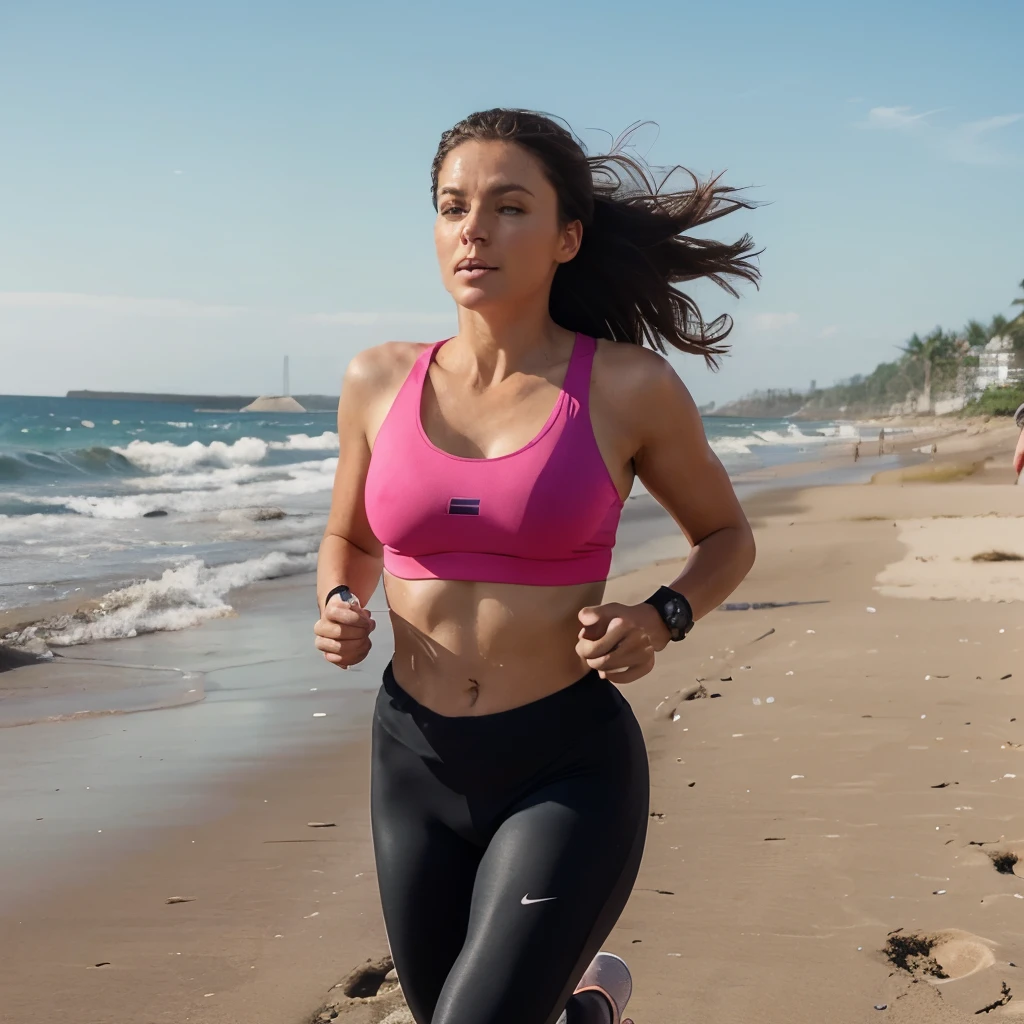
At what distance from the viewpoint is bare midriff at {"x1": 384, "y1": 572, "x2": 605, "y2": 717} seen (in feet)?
7.56

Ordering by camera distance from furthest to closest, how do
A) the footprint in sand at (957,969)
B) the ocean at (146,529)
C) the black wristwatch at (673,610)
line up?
1. the ocean at (146,529)
2. the footprint in sand at (957,969)
3. the black wristwatch at (673,610)

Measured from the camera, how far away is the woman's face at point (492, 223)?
2420mm

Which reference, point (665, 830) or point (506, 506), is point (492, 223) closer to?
point (506, 506)

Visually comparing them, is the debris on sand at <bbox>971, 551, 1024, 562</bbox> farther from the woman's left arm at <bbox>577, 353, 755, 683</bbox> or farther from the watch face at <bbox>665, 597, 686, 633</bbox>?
the watch face at <bbox>665, 597, 686, 633</bbox>

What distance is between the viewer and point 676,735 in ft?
20.9

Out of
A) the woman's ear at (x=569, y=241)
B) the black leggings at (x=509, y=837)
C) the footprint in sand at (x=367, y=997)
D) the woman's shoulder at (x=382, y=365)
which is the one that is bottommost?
the footprint in sand at (x=367, y=997)

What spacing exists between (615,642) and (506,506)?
12.6 inches

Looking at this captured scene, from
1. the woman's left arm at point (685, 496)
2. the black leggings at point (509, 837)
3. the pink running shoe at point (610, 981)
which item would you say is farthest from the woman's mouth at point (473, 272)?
the pink running shoe at point (610, 981)

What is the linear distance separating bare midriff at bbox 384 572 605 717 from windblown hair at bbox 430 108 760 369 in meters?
0.74

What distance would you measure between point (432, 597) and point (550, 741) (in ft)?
1.19

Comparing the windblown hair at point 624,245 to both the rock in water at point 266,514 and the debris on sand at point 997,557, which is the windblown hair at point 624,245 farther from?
the rock in water at point 266,514

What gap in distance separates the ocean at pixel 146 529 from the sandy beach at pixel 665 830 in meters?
1.57

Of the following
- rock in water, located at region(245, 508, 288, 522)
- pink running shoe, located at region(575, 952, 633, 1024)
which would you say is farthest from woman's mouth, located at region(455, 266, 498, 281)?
rock in water, located at region(245, 508, 288, 522)

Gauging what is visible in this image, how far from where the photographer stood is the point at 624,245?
8.92 ft
